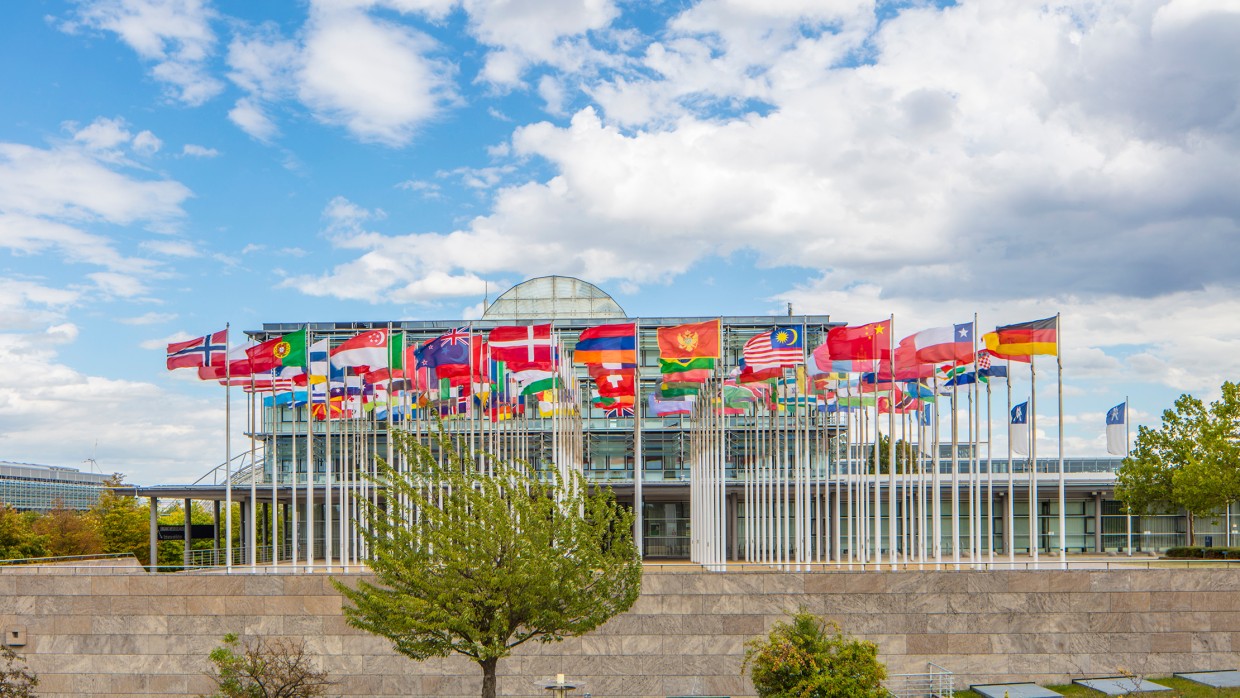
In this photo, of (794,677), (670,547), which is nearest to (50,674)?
(794,677)

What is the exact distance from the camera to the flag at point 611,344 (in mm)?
40719

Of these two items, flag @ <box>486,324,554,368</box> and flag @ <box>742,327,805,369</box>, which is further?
flag @ <box>486,324,554,368</box>

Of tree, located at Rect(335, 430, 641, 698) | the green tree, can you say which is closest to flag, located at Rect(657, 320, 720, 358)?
tree, located at Rect(335, 430, 641, 698)

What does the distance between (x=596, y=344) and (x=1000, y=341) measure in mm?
14377

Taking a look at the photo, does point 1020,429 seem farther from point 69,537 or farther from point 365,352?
point 69,537

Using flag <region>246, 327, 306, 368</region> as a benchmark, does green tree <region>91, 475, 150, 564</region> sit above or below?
below

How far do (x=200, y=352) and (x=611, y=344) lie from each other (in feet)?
52.7

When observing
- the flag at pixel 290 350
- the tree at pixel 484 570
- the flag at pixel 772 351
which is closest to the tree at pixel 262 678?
the tree at pixel 484 570

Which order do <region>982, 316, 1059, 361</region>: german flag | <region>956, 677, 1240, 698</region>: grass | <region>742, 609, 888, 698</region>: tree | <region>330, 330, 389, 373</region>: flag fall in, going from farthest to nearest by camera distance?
<region>330, 330, 389, 373</region>: flag → <region>982, 316, 1059, 361</region>: german flag → <region>956, 677, 1240, 698</region>: grass → <region>742, 609, 888, 698</region>: tree

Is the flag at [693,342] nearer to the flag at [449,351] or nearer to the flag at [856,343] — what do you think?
the flag at [856,343]

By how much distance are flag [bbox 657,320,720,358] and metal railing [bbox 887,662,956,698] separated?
1287 cm

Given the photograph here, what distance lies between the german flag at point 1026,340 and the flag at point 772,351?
682 cm

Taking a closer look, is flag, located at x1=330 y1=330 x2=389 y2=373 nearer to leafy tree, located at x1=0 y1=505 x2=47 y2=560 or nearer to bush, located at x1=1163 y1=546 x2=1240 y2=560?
leafy tree, located at x1=0 y1=505 x2=47 y2=560

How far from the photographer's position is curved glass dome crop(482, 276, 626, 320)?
3140 inches
